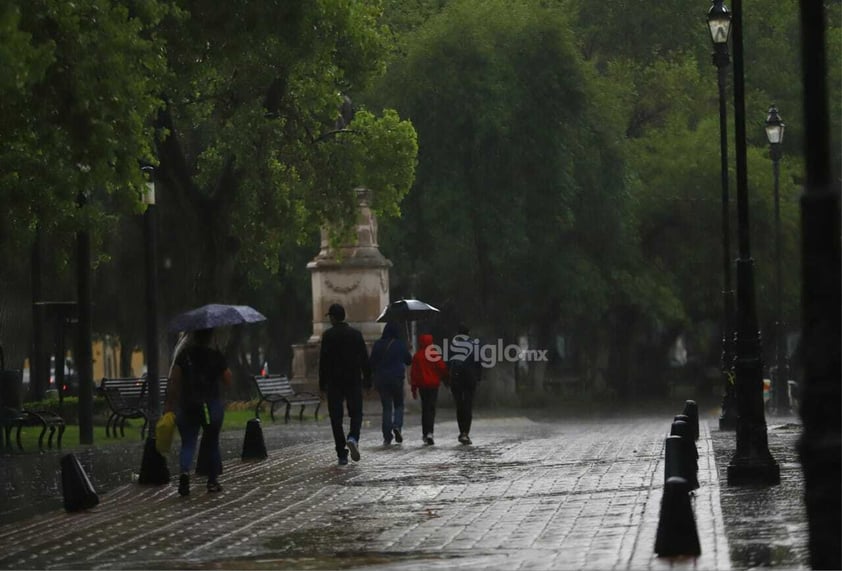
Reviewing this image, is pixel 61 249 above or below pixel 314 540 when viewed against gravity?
above

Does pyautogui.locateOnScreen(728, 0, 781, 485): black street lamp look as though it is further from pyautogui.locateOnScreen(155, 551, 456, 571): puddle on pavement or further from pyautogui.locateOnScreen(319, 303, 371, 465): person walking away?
pyautogui.locateOnScreen(155, 551, 456, 571): puddle on pavement

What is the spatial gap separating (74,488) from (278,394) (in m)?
22.6

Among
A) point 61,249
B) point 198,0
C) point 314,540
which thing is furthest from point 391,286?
point 314,540

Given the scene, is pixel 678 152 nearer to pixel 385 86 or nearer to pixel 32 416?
pixel 385 86

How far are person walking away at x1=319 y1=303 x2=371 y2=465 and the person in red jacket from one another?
4.98 meters

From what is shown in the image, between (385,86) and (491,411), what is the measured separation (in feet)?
31.5

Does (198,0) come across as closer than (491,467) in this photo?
No

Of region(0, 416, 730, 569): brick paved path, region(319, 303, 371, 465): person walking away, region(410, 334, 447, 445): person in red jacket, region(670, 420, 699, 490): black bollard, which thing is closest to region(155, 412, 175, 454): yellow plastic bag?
region(0, 416, 730, 569): brick paved path

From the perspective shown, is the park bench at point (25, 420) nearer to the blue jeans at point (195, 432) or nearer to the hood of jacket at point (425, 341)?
the hood of jacket at point (425, 341)

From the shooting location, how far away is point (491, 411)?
47.1 m

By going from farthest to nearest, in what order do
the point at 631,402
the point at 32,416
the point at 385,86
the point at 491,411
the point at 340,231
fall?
the point at 631,402 → the point at 385,86 → the point at 491,411 → the point at 340,231 → the point at 32,416

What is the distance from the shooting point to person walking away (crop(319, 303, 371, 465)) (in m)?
22.4

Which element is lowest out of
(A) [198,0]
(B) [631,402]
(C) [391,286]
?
(B) [631,402]

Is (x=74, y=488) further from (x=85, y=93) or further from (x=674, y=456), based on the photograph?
(x=85, y=93)
